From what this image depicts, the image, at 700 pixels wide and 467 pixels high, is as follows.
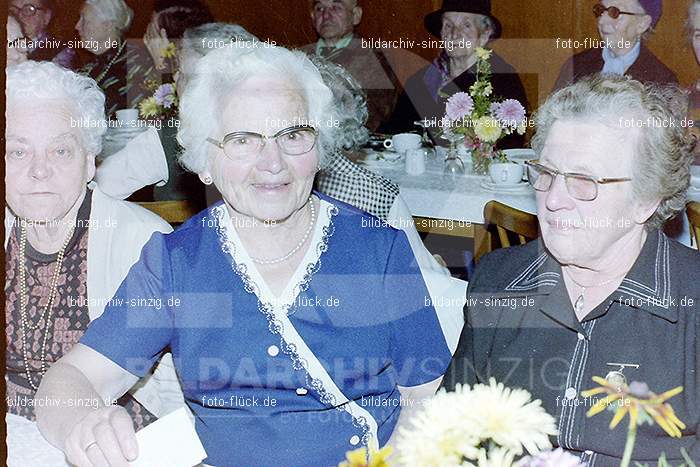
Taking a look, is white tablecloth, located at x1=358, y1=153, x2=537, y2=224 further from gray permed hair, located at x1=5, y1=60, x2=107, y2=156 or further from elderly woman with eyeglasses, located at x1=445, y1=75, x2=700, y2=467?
gray permed hair, located at x1=5, y1=60, x2=107, y2=156

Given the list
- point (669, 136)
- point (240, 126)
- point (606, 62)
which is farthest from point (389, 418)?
point (606, 62)

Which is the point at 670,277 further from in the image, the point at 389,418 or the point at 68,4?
the point at 68,4

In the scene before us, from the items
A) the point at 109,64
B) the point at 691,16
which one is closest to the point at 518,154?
the point at 691,16

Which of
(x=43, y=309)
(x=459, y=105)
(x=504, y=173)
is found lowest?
(x=43, y=309)

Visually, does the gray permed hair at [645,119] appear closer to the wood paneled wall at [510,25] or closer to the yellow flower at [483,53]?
the wood paneled wall at [510,25]

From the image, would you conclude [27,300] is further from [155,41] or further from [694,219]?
[694,219]

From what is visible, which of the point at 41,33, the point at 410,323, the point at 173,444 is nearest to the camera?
the point at 173,444

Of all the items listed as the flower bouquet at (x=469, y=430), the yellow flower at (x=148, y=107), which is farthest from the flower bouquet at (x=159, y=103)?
the flower bouquet at (x=469, y=430)

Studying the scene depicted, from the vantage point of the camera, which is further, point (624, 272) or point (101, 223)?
point (101, 223)

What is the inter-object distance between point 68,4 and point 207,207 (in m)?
0.73

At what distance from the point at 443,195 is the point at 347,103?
0.44 metres

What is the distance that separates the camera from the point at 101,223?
6.07ft

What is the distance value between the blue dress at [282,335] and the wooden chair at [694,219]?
1.72 ft

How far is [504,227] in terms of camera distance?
79.0 inches
